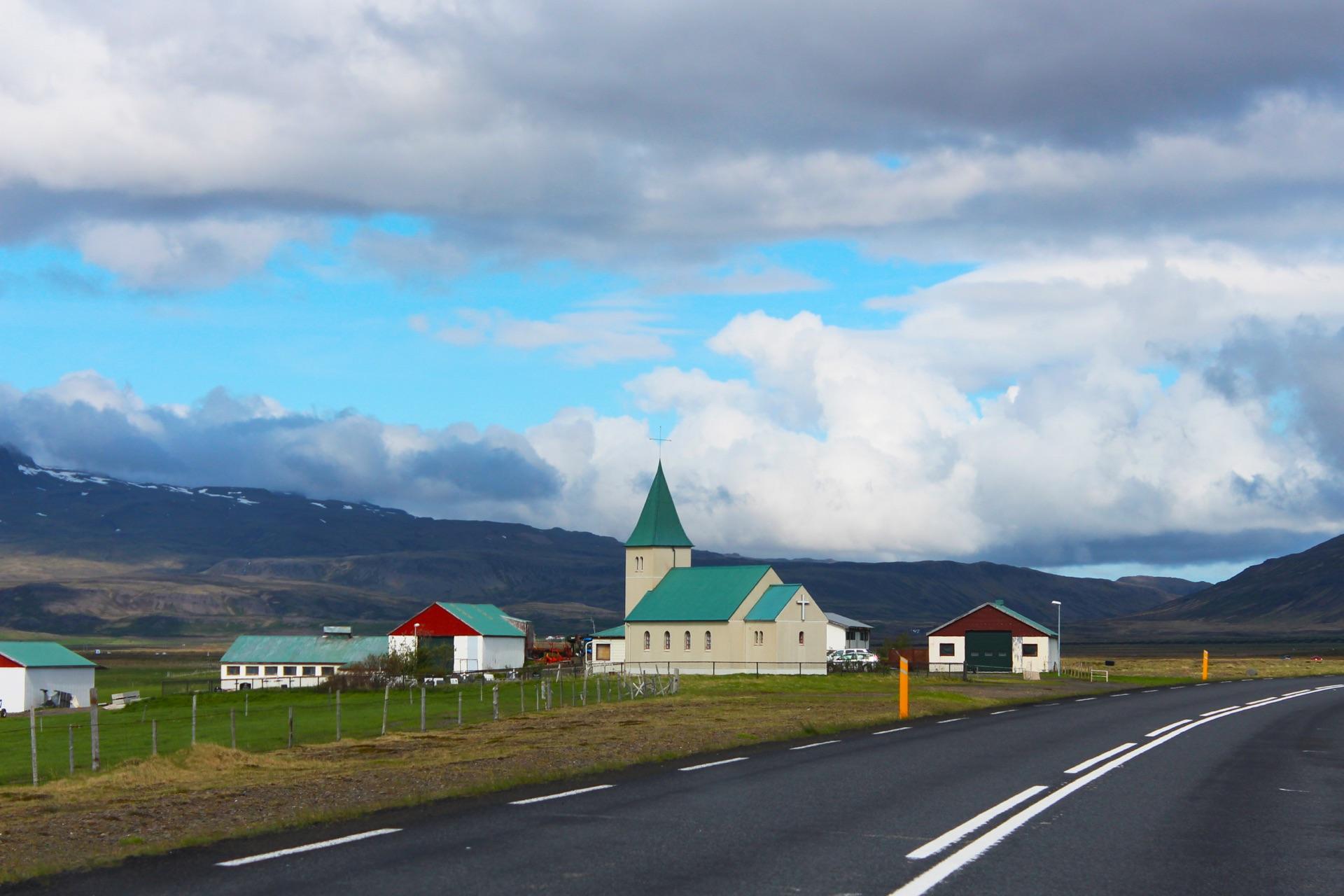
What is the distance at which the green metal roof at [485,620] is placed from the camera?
113m

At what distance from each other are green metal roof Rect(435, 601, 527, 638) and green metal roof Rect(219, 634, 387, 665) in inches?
269

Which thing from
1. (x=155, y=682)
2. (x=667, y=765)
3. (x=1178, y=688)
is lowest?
(x=155, y=682)

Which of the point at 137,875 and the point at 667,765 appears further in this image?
the point at 667,765

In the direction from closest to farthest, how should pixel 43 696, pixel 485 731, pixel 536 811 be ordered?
1. pixel 536 811
2. pixel 485 731
3. pixel 43 696

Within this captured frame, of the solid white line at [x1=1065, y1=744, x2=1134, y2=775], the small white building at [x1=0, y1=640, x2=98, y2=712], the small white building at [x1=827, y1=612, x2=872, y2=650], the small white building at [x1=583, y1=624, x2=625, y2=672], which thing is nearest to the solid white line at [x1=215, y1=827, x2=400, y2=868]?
the solid white line at [x1=1065, y1=744, x2=1134, y2=775]

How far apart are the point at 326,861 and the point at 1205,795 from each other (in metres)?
10.4

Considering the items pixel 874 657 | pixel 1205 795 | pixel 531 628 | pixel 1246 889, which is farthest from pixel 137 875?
pixel 531 628

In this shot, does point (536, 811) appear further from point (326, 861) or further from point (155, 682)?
point (155, 682)

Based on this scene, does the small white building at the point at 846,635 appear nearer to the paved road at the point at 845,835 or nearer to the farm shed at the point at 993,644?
the farm shed at the point at 993,644

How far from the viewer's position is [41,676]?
102 m

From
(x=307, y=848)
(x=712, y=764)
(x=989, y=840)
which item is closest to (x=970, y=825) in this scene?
(x=989, y=840)

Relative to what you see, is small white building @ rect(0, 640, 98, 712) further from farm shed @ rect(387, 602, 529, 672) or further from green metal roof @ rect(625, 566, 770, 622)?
green metal roof @ rect(625, 566, 770, 622)

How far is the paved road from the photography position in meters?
10.3

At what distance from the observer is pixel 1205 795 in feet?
53.3
